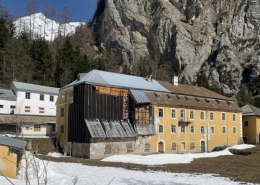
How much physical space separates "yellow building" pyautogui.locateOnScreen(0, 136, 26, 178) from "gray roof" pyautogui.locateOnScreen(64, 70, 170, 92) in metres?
18.0

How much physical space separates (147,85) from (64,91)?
12.7 metres

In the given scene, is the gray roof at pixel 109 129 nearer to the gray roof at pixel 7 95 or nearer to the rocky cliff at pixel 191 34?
the gray roof at pixel 7 95

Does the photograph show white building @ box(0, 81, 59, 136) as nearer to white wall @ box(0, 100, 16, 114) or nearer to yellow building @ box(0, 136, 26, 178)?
white wall @ box(0, 100, 16, 114)

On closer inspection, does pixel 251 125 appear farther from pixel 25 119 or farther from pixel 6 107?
pixel 6 107

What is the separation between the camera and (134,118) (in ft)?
126

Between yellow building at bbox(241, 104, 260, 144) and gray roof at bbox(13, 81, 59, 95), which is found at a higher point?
gray roof at bbox(13, 81, 59, 95)

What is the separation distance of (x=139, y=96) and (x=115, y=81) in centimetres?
403

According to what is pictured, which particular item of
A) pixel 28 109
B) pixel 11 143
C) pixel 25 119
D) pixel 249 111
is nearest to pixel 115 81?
pixel 25 119

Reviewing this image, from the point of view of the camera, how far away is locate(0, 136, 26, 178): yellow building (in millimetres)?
17734

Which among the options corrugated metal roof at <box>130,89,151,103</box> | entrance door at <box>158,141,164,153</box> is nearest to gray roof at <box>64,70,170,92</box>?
Answer: corrugated metal roof at <box>130,89,151,103</box>

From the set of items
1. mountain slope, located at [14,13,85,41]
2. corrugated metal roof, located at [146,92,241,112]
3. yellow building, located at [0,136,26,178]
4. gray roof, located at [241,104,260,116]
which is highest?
mountain slope, located at [14,13,85,41]

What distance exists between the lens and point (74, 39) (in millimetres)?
112000

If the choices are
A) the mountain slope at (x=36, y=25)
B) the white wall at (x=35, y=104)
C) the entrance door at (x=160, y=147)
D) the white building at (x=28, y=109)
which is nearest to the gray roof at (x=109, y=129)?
the entrance door at (x=160, y=147)

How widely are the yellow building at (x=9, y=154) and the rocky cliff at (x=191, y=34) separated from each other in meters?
91.6
